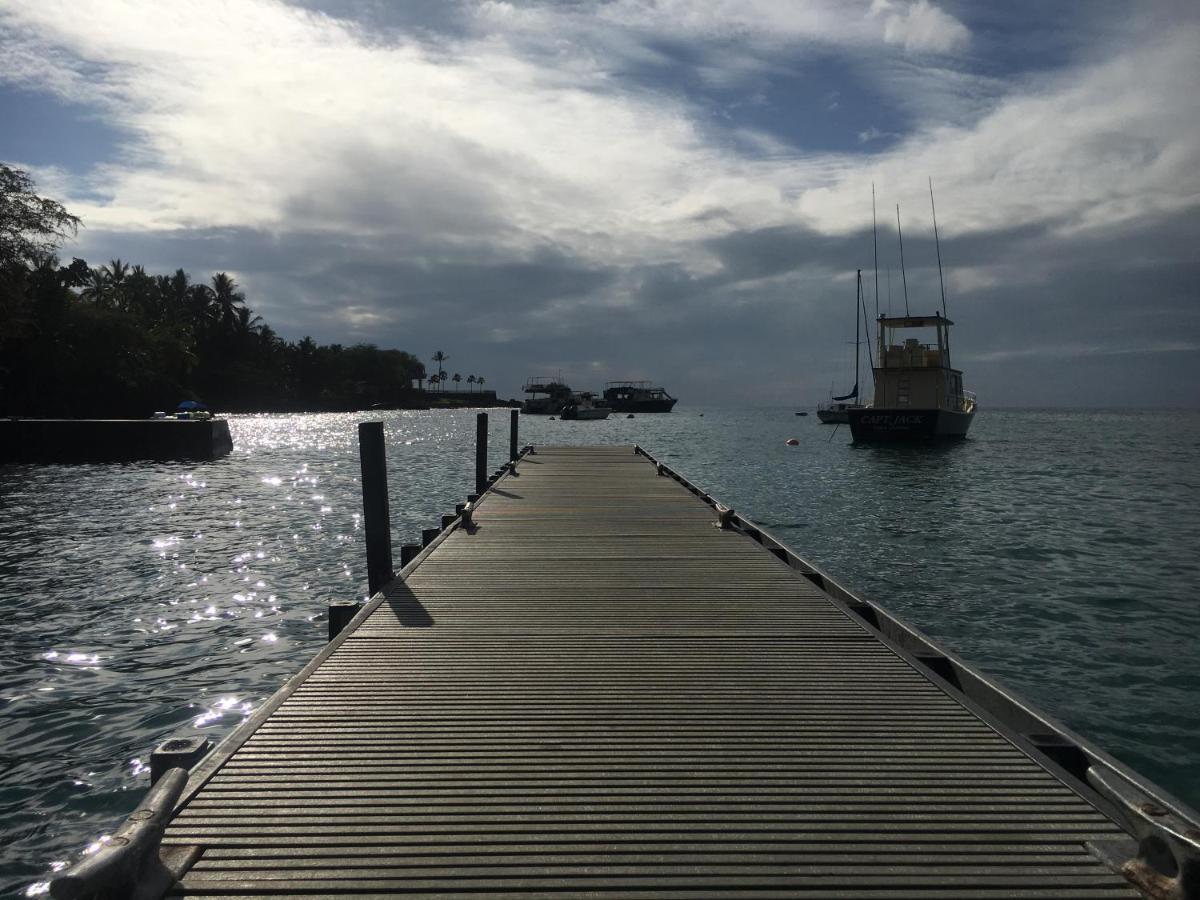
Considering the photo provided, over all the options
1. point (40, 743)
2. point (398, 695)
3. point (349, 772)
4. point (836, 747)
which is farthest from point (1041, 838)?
point (40, 743)

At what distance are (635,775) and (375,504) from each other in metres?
5.13

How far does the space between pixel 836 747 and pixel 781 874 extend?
1067mm

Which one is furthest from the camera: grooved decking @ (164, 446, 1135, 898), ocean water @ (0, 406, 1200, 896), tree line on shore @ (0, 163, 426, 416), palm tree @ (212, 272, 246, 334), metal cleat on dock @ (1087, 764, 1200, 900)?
palm tree @ (212, 272, 246, 334)

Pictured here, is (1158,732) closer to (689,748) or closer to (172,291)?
(689,748)

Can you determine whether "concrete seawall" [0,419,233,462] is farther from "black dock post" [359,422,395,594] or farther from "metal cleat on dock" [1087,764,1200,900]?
"metal cleat on dock" [1087,764,1200,900]

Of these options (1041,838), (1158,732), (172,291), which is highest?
(172,291)

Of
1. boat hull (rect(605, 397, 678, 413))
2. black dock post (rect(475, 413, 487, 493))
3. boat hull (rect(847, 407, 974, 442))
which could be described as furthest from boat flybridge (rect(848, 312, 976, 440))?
boat hull (rect(605, 397, 678, 413))

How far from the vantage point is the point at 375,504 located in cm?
781

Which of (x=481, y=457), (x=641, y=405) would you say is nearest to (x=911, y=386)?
(x=481, y=457)

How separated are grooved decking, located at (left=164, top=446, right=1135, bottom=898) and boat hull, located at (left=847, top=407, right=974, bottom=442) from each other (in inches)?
1367

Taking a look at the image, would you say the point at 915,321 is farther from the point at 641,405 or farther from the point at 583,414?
the point at 641,405

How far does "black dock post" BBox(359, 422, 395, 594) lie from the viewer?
7543 mm

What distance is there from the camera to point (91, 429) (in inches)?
1129

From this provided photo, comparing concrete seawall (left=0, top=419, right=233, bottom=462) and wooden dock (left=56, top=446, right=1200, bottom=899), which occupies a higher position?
concrete seawall (left=0, top=419, right=233, bottom=462)
